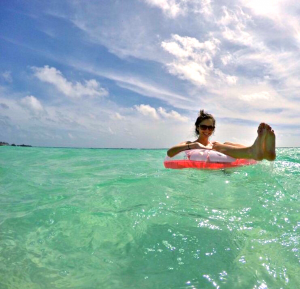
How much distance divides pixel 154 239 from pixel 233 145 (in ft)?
11.0

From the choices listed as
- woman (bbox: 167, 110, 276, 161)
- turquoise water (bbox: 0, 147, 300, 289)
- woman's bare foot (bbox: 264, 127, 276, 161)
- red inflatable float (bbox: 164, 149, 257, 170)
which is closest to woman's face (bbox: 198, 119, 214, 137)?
woman (bbox: 167, 110, 276, 161)

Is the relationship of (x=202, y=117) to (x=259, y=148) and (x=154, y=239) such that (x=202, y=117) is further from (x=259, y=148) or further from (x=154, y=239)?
(x=154, y=239)

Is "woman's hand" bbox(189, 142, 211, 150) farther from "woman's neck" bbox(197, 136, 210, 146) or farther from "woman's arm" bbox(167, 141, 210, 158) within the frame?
"woman's neck" bbox(197, 136, 210, 146)

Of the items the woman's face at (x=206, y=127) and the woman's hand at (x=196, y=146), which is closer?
the woman's hand at (x=196, y=146)

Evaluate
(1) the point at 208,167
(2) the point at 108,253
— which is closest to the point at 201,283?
(2) the point at 108,253

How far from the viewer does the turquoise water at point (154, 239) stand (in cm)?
143

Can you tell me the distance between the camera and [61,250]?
1775 mm

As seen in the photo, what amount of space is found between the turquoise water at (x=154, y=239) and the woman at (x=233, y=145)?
28.4 inches

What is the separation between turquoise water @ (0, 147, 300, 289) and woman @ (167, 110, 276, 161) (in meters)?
0.72

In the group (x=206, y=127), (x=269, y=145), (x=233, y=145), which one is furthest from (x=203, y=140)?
(x=269, y=145)

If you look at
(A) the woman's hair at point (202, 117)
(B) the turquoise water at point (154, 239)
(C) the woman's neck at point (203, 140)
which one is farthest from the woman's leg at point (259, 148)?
(A) the woman's hair at point (202, 117)

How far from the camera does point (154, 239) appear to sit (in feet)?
6.12

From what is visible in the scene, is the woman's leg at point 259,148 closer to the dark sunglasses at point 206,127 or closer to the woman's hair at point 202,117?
the dark sunglasses at point 206,127

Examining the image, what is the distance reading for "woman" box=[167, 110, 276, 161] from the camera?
145 inches
